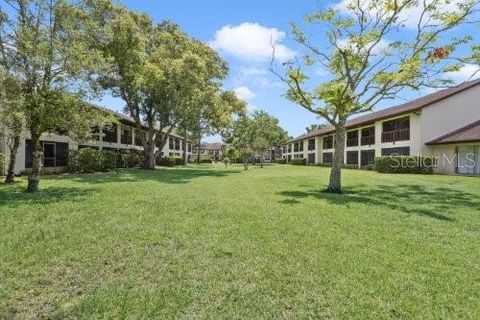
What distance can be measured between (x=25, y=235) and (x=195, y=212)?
159 inches

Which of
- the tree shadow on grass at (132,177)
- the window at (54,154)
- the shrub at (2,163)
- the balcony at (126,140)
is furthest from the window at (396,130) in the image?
the shrub at (2,163)

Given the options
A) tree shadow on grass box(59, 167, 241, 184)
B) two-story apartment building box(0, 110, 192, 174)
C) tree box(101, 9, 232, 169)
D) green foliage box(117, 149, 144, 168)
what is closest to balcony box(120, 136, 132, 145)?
two-story apartment building box(0, 110, 192, 174)

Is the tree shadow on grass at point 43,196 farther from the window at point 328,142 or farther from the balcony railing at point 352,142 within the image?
the window at point 328,142

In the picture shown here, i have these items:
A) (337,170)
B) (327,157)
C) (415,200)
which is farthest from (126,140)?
(415,200)

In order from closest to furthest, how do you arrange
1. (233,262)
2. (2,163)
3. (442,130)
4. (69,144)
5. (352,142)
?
1. (233,262)
2. (2,163)
3. (69,144)
4. (442,130)
5. (352,142)

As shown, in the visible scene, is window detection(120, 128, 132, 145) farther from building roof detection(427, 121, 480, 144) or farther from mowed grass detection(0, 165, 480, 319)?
mowed grass detection(0, 165, 480, 319)

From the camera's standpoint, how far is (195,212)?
401 inches

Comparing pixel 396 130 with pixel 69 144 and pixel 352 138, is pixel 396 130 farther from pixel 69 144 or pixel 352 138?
pixel 69 144

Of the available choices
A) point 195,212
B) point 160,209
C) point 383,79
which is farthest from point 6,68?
point 383,79

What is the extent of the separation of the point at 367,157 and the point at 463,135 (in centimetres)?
1232

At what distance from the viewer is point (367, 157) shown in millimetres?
40969

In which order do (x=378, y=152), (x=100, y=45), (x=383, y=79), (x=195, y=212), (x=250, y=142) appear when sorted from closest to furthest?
(x=195, y=212) < (x=383, y=79) < (x=100, y=45) < (x=378, y=152) < (x=250, y=142)

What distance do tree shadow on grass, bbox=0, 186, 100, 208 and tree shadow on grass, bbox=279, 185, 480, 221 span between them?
275 inches

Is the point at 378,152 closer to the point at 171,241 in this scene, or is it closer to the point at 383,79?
the point at 383,79
